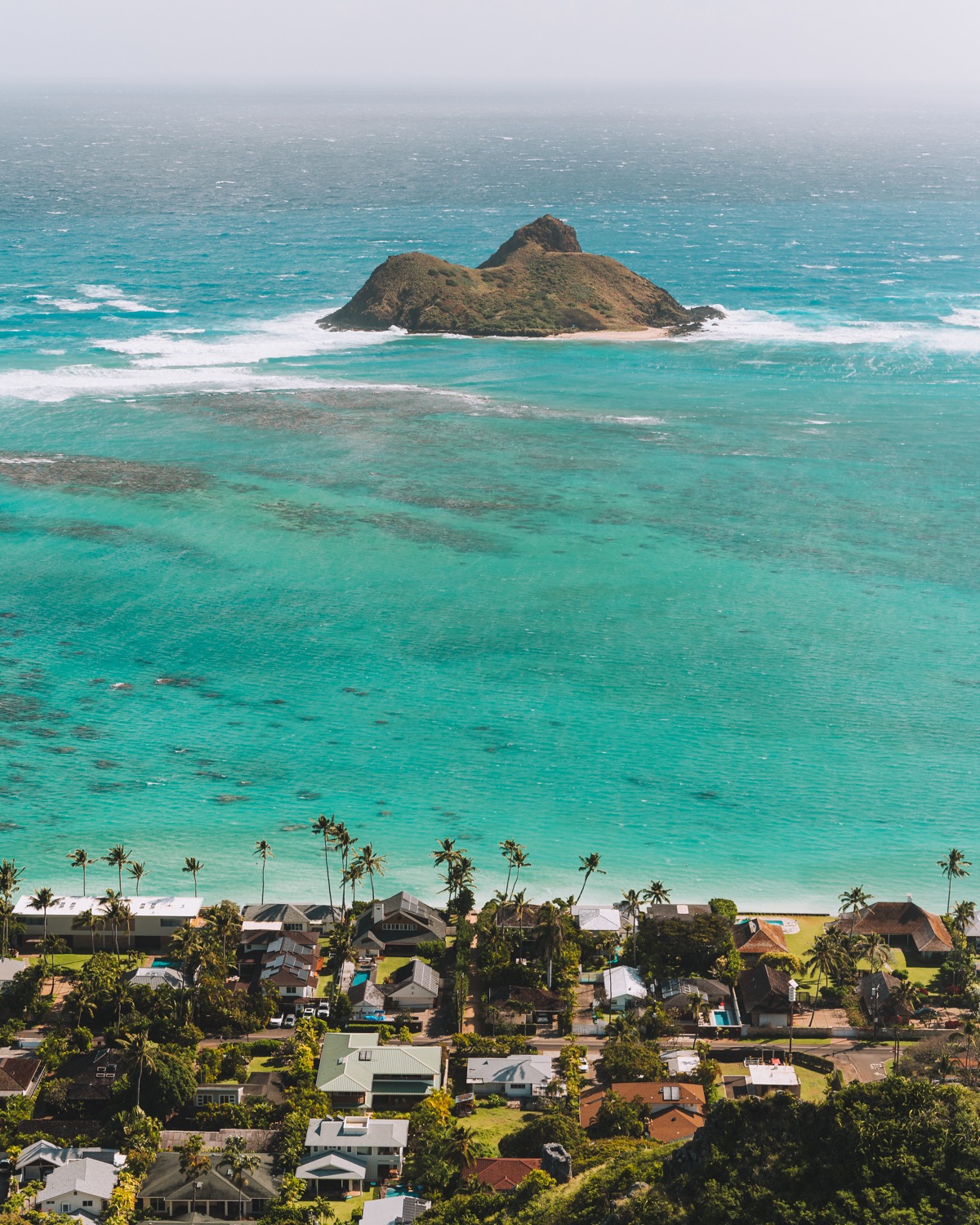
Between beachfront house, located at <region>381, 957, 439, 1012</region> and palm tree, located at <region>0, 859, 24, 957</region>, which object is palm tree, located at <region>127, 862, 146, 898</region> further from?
beachfront house, located at <region>381, 957, 439, 1012</region>

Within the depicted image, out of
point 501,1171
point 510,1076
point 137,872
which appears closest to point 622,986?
point 510,1076

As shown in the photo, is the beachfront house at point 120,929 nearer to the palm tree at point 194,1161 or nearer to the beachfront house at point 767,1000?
the palm tree at point 194,1161

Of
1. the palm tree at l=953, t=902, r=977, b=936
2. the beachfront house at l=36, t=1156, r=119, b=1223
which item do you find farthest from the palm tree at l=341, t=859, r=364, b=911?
the palm tree at l=953, t=902, r=977, b=936

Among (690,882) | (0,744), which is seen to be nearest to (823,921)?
(690,882)

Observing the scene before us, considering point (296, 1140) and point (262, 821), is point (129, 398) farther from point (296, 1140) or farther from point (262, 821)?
point (296, 1140)

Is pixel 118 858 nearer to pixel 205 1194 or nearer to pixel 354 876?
pixel 354 876
